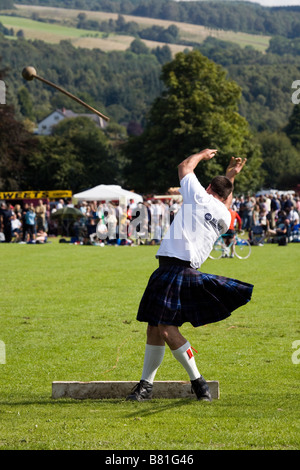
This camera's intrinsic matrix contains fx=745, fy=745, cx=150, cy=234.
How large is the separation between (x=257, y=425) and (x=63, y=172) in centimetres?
5564

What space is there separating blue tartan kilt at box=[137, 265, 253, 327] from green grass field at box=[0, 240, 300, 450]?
61cm

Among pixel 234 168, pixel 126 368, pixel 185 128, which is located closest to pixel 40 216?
pixel 126 368

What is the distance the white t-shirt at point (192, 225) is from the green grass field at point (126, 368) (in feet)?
3.52

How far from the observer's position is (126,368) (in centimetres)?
660

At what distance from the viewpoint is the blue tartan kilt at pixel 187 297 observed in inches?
205

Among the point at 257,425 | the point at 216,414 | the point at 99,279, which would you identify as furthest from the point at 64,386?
the point at 99,279

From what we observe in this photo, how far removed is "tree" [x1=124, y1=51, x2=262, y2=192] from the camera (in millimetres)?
50344

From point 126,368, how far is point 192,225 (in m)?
1.89

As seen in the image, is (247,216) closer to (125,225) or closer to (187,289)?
(125,225)

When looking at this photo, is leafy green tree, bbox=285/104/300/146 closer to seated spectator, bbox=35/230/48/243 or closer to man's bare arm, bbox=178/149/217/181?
seated spectator, bbox=35/230/48/243

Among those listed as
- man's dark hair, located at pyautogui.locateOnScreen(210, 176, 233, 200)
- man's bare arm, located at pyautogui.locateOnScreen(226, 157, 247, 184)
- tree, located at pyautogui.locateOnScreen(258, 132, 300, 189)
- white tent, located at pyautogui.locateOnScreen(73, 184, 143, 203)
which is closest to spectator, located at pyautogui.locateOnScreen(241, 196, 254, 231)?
white tent, located at pyautogui.locateOnScreen(73, 184, 143, 203)

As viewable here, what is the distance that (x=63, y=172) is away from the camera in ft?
194

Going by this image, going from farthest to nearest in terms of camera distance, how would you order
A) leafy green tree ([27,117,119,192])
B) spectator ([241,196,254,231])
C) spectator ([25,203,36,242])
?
1. leafy green tree ([27,117,119,192])
2. spectator ([241,196,254,231])
3. spectator ([25,203,36,242])
